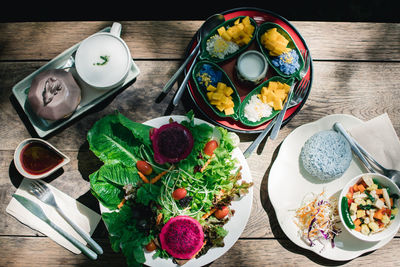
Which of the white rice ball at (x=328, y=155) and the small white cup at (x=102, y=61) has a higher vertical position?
the small white cup at (x=102, y=61)

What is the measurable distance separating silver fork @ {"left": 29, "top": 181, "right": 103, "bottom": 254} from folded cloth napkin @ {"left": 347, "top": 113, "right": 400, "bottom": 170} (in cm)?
130

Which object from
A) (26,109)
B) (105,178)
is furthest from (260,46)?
(26,109)

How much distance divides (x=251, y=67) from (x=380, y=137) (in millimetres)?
688

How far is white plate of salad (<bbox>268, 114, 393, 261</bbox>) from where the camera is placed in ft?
4.88

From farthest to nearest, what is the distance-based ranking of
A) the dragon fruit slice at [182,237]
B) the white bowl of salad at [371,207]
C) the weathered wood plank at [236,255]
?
the weathered wood plank at [236,255], the white bowl of salad at [371,207], the dragon fruit slice at [182,237]

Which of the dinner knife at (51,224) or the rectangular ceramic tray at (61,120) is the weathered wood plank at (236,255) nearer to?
the dinner knife at (51,224)

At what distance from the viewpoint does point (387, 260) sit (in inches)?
62.3

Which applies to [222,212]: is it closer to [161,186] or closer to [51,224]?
[161,186]

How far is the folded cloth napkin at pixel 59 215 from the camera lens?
4.99 ft

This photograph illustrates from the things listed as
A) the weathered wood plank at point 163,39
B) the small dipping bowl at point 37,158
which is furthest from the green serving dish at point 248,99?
the small dipping bowl at point 37,158

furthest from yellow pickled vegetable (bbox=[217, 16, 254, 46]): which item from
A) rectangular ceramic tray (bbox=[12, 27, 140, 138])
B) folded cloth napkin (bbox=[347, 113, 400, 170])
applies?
folded cloth napkin (bbox=[347, 113, 400, 170])

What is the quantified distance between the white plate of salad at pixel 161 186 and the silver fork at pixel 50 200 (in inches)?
6.3

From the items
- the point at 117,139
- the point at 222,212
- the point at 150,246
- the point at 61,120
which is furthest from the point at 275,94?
the point at 61,120

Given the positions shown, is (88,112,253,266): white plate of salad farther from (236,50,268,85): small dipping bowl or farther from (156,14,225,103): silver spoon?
(236,50,268,85): small dipping bowl
